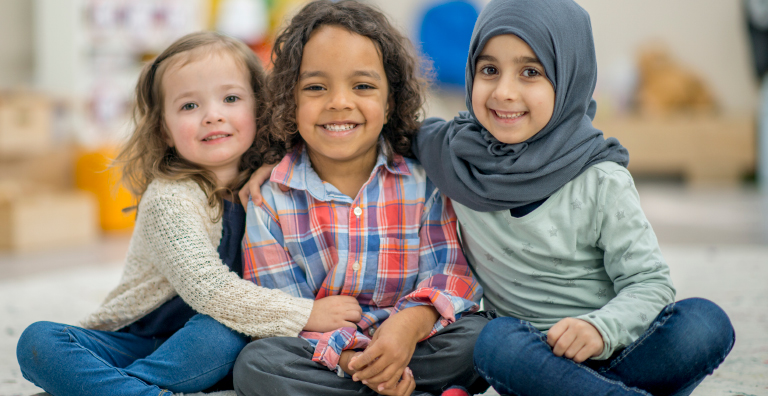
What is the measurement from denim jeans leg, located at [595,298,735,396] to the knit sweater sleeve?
0.48 metres

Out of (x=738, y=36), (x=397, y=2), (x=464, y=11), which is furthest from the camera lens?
(x=397, y=2)

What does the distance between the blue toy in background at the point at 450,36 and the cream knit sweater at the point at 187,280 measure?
2.70 meters

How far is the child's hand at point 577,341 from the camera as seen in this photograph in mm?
848

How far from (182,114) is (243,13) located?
7.16ft

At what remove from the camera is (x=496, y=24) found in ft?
3.19

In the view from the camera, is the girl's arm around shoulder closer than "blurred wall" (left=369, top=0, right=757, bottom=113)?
Yes

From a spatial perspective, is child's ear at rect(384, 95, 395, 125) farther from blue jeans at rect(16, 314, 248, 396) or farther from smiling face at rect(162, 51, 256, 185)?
blue jeans at rect(16, 314, 248, 396)

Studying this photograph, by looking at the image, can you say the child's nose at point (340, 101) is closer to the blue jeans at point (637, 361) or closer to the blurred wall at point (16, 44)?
the blue jeans at point (637, 361)

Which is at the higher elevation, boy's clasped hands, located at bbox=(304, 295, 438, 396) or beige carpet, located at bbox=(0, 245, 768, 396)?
boy's clasped hands, located at bbox=(304, 295, 438, 396)

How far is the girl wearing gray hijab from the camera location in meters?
0.85

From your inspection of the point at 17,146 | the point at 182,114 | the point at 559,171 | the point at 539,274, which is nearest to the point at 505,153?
the point at 559,171

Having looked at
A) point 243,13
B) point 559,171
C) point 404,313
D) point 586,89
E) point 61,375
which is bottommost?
point 61,375

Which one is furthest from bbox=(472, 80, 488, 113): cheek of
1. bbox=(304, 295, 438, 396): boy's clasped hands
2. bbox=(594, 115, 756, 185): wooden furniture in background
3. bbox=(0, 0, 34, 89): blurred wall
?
bbox=(594, 115, 756, 185): wooden furniture in background

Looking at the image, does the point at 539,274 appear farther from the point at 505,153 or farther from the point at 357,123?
the point at 357,123
